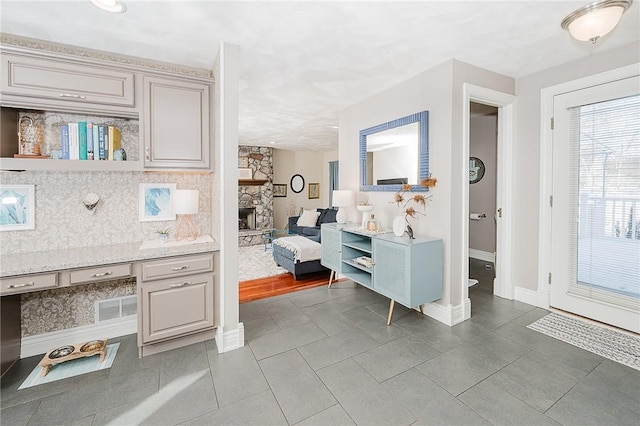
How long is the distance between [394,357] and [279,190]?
6642mm

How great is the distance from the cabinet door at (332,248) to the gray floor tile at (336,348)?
1096 mm

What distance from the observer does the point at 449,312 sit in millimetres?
2764

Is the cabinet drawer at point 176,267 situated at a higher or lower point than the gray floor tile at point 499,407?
higher

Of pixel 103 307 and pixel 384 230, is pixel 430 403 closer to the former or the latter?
pixel 384 230

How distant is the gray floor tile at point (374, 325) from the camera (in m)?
2.57

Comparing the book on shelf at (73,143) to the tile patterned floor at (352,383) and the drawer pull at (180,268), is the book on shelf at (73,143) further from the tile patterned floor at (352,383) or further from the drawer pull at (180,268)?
the tile patterned floor at (352,383)

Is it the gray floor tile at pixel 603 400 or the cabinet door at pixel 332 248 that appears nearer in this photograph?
the gray floor tile at pixel 603 400

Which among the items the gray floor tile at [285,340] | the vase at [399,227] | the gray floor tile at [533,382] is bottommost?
the gray floor tile at [533,382]

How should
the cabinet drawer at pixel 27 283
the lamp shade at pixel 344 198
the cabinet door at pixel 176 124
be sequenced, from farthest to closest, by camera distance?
the lamp shade at pixel 344 198
the cabinet door at pixel 176 124
the cabinet drawer at pixel 27 283

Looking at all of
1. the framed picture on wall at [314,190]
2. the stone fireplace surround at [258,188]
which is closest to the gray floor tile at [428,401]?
the stone fireplace surround at [258,188]

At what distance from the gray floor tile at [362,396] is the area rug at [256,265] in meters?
2.60

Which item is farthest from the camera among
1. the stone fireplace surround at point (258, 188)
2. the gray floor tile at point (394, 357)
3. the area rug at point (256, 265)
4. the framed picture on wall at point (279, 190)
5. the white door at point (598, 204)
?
the framed picture on wall at point (279, 190)

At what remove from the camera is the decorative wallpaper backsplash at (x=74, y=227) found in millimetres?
2301

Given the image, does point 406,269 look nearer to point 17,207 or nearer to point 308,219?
point 17,207
